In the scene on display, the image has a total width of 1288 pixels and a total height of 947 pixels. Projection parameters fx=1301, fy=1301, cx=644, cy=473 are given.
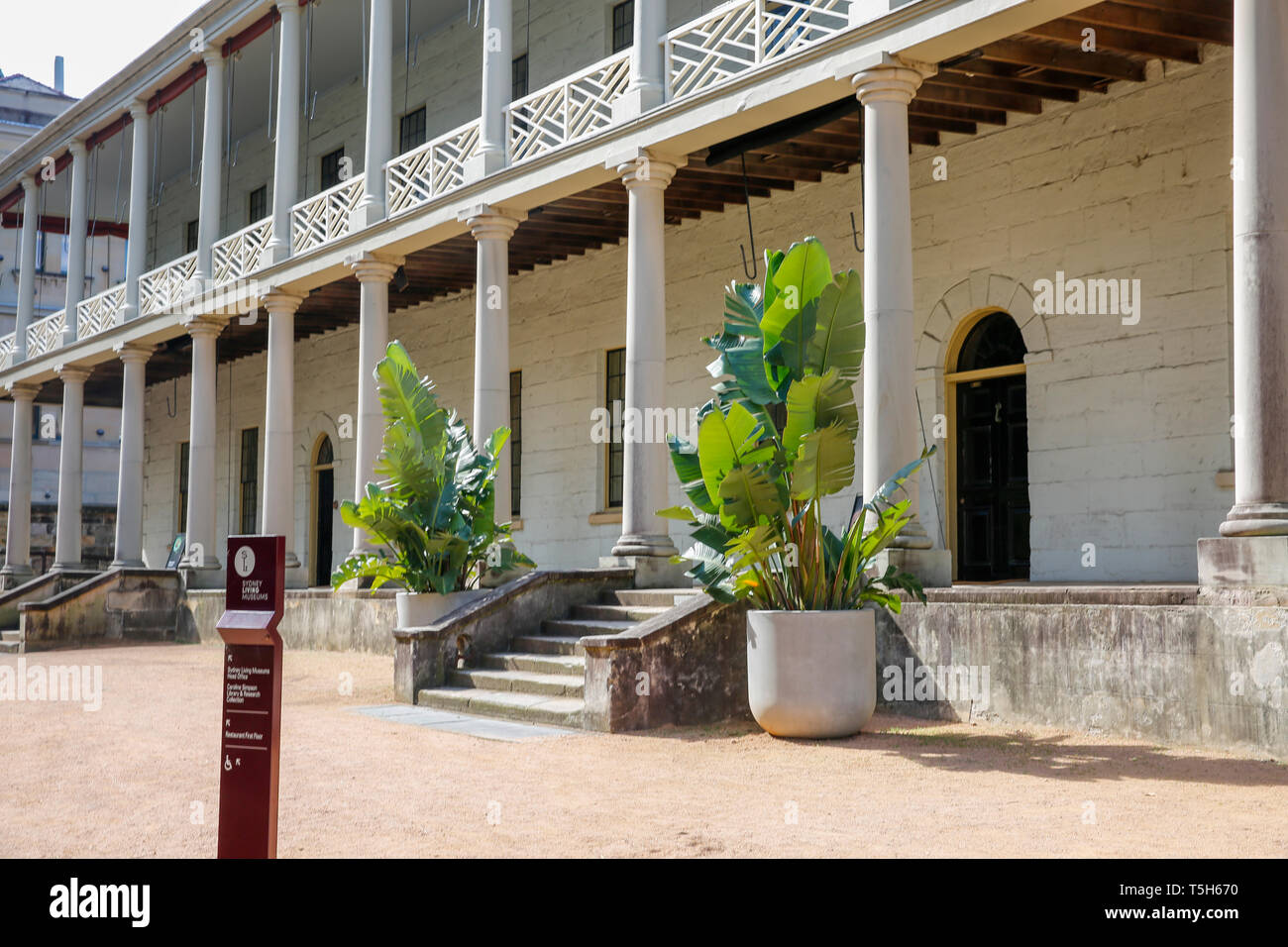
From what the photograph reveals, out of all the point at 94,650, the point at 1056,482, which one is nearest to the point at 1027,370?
the point at 1056,482

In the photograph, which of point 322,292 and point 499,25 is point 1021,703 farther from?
point 322,292

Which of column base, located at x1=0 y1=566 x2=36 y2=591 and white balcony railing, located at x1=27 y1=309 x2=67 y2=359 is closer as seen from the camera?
white balcony railing, located at x1=27 y1=309 x2=67 y2=359

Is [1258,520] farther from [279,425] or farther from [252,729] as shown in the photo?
[279,425]

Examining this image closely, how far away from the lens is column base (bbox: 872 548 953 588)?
34.3 ft

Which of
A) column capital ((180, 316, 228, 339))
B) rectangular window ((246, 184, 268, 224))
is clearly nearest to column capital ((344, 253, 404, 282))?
column capital ((180, 316, 228, 339))

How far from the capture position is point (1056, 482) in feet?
42.3

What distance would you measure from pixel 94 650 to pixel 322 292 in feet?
21.7

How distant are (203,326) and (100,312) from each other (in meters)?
4.76

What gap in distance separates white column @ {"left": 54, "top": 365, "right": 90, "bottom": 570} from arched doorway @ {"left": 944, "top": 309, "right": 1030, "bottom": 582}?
18.5m

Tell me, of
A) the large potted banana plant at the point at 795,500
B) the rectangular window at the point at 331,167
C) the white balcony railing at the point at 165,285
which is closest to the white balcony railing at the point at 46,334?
the white balcony railing at the point at 165,285

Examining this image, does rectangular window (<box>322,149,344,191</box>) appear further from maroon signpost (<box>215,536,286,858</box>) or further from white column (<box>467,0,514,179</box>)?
maroon signpost (<box>215,536,286,858</box>)

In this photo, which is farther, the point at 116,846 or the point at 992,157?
the point at 992,157

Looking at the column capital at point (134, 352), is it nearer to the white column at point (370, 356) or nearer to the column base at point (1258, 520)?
the white column at point (370, 356)

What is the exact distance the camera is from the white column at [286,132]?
63.6 feet
